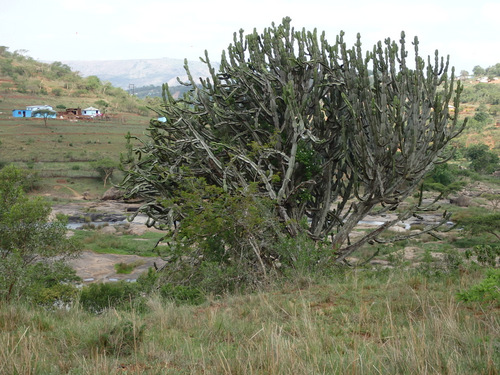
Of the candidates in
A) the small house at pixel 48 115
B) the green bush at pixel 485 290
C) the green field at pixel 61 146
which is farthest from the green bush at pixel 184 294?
the small house at pixel 48 115

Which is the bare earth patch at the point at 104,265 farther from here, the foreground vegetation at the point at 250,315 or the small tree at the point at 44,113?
the small tree at the point at 44,113

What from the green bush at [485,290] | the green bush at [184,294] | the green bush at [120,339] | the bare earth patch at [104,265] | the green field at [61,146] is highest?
the green bush at [485,290]

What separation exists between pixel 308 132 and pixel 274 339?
6.03 m

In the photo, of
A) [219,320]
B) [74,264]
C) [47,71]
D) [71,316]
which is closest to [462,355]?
[219,320]

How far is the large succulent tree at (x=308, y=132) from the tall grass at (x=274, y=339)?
3579 millimetres

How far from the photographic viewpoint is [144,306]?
6.39m

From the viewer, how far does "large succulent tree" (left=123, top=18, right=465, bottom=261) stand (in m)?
8.84

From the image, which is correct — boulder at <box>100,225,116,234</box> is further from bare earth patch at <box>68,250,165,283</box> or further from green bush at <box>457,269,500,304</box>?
green bush at <box>457,269,500,304</box>

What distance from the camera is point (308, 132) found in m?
8.88

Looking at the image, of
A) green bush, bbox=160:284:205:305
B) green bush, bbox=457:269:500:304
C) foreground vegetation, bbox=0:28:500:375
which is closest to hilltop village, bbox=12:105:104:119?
foreground vegetation, bbox=0:28:500:375

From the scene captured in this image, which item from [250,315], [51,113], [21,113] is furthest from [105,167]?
[250,315]

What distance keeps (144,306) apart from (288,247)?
2784 millimetres

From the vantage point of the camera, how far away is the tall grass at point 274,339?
2.95 metres

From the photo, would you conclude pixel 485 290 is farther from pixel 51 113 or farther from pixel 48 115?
pixel 48 115
